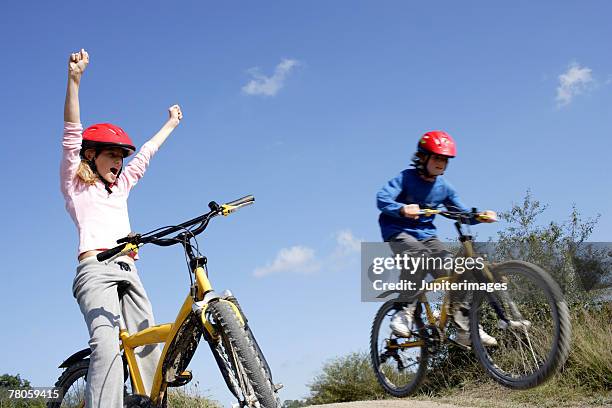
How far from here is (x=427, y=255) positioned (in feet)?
20.8

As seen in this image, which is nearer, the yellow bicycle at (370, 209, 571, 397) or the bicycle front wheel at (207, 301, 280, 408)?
the bicycle front wheel at (207, 301, 280, 408)

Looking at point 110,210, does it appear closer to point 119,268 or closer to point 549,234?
point 119,268

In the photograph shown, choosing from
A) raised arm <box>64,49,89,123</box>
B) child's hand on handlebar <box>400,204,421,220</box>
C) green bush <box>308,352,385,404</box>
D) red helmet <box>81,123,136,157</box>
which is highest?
raised arm <box>64,49,89,123</box>

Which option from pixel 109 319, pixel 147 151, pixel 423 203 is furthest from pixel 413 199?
pixel 109 319

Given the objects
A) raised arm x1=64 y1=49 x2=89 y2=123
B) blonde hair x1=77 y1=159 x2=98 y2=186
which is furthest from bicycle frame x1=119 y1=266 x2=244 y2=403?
Result: raised arm x1=64 y1=49 x2=89 y2=123

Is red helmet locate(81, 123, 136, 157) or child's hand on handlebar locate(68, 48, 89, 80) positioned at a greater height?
child's hand on handlebar locate(68, 48, 89, 80)

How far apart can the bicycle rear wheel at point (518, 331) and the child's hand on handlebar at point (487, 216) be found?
54cm

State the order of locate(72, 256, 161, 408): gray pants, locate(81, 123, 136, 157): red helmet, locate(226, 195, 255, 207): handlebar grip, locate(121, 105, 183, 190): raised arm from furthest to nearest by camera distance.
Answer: locate(121, 105, 183, 190): raised arm < locate(81, 123, 136, 157): red helmet < locate(72, 256, 161, 408): gray pants < locate(226, 195, 255, 207): handlebar grip

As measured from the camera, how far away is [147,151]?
613cm

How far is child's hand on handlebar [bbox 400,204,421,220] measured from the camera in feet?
19.4

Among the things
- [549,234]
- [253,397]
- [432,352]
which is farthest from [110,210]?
[549,234]

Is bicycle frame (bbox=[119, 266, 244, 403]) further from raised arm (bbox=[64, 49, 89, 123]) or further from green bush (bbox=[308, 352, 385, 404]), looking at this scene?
green bush (bbox=[308, 352, 385, 404])

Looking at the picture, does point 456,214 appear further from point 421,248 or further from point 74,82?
point 74,82

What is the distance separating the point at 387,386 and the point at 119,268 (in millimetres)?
3405
